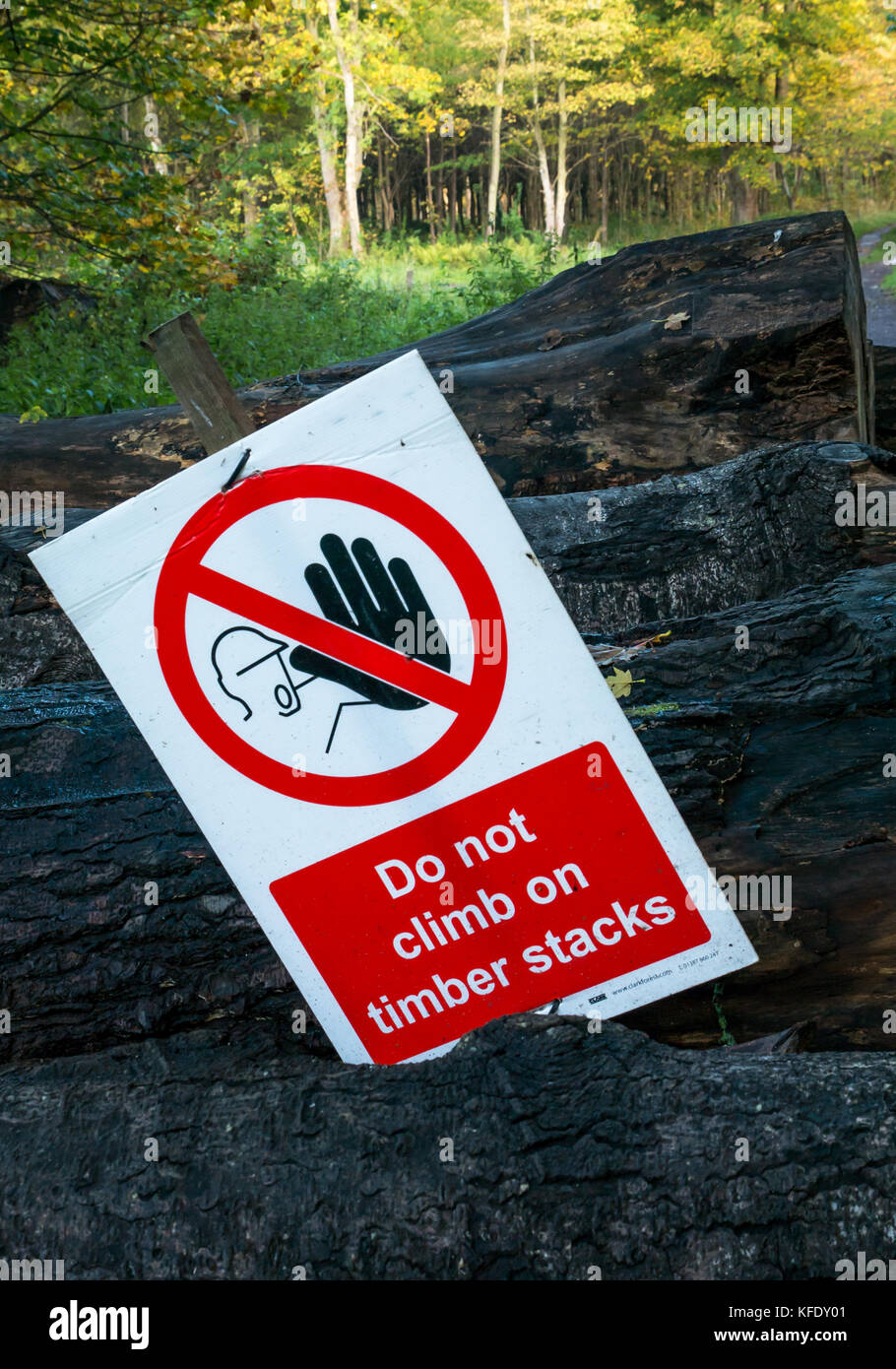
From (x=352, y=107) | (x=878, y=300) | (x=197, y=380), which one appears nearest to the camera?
(x=197, y=380)

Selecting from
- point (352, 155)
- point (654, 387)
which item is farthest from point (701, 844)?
point (352, 155)

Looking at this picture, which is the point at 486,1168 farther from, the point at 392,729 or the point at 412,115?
the point at 412,115

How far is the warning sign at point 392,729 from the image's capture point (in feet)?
6.08

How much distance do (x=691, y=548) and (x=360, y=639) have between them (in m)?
2.00

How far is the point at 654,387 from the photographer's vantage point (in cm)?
524

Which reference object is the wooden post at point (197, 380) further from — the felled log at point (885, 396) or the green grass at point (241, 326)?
the felled log at point (885, 396)

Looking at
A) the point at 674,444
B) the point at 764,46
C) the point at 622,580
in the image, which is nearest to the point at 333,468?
the point at 622,580

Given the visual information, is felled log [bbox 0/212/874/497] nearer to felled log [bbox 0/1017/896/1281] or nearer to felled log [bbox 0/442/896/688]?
felled log [bbox 0/442/896/688]

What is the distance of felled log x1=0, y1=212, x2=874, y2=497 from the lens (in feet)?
16.4

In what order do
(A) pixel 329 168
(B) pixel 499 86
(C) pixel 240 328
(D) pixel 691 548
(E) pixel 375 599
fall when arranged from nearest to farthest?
(E) pixel 375 599 → (D) pixel 691 548 → (C) pixel 240 328 → (A) pixel 329 168 → (B) pixel 499 86

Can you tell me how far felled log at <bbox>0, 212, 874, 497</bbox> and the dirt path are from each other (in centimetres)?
448

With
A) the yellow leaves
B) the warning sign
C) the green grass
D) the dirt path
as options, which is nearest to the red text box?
the warning sign

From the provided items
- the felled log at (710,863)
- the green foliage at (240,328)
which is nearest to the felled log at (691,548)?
the felled log at (710,863)

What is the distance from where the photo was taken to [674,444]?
5.18 metres
